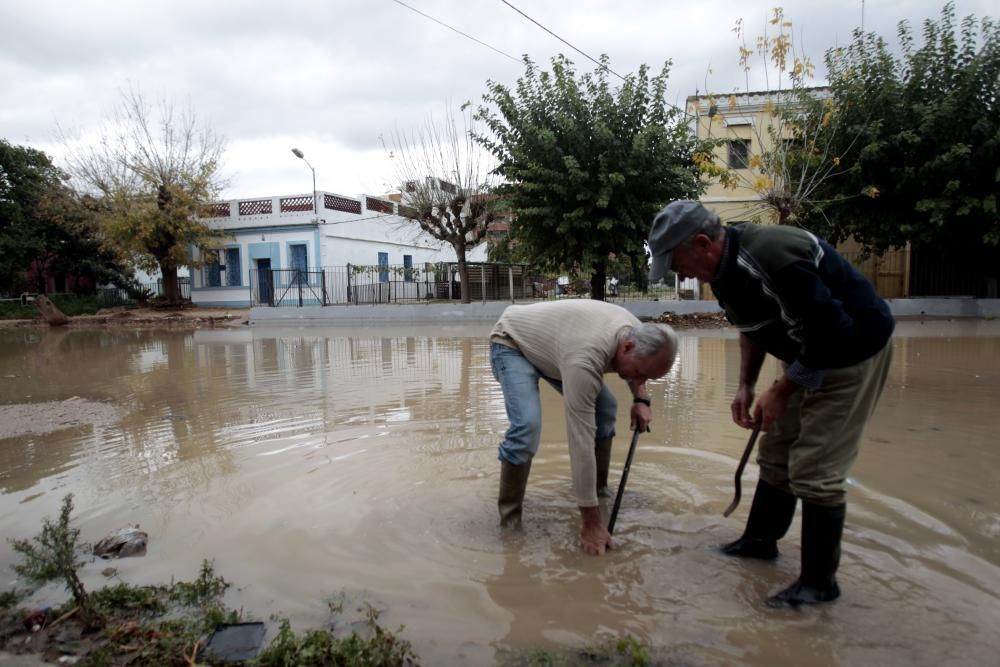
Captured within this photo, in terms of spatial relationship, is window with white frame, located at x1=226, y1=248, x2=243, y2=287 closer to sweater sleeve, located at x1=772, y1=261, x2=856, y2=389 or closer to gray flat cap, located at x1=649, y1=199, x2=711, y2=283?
gray flat cap, located at x1=649, y1=199, x2=711, y2=283

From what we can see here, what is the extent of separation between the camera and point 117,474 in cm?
427

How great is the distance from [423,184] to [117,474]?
771 inches

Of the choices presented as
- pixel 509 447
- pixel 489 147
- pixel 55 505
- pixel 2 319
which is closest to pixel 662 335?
pixel 509 447

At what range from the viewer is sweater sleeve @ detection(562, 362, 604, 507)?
2660 mm

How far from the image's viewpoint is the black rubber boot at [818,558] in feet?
7.95

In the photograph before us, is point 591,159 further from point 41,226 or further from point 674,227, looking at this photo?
point 41,226

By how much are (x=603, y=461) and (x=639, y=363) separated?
1122 millimetres

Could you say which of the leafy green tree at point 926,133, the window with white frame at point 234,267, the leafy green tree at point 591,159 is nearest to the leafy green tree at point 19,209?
the window with white frame at point 234,267

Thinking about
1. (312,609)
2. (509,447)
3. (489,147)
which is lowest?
(312,609)

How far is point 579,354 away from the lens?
106 inches

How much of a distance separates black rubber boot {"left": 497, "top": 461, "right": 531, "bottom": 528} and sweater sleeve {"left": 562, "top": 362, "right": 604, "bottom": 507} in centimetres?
52

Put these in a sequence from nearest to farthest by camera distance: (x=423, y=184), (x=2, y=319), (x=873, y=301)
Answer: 1. (x=873, y=301)
2. (x=423, y=184)
3. (x=2, y=319)

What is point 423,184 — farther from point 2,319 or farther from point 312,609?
point 312,609

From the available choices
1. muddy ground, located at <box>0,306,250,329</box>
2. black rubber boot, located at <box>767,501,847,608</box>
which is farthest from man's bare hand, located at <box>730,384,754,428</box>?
muddy ground, located at <box>0,306,250,329</box>
